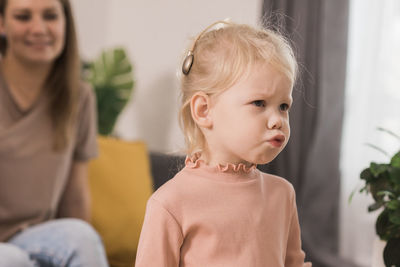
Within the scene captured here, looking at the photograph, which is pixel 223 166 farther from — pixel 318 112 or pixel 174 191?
pixel 318 112

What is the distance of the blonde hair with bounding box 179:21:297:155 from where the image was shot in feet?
3.05

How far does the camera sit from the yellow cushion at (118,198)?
2.23m

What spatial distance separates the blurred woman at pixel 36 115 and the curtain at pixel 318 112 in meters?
0.78

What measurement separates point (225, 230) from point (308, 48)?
141cm

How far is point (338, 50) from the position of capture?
2092 mm

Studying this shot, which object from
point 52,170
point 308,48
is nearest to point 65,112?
point 52,170

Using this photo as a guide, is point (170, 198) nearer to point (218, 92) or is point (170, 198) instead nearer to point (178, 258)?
point (178, 258)

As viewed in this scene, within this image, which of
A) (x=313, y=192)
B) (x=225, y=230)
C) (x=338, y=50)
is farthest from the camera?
(x=313, y=192)

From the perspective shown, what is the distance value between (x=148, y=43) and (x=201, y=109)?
240cm

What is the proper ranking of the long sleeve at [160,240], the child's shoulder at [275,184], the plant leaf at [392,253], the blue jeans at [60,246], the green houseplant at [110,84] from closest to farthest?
the long sleeve at [160,240], the child's shoulder at [275,184], the plant leaf at [392,253], the blue jeans at [60,246], the green houseplant at [110,84]

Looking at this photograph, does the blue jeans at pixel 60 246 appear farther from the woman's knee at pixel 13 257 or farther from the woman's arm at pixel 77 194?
the woman's arm at pixel 77 194

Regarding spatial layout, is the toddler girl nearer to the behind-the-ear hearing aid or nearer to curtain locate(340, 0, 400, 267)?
the behind-the-ear hearing aid

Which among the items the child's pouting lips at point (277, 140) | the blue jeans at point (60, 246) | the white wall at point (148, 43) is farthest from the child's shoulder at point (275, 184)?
the white wall at point (148, 43)

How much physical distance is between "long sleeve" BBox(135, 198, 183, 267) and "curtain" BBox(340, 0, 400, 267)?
1.21 metres
